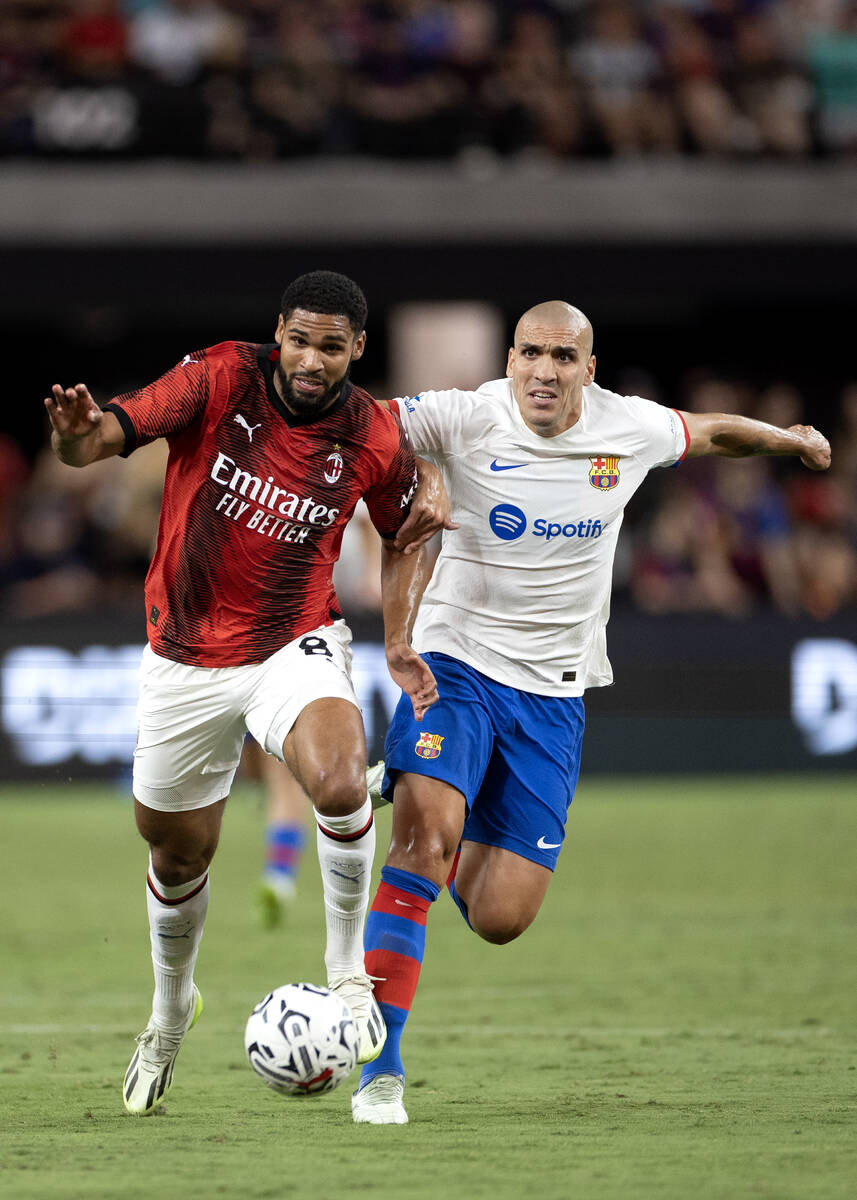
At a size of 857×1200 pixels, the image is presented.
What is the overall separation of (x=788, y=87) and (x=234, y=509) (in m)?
13.7

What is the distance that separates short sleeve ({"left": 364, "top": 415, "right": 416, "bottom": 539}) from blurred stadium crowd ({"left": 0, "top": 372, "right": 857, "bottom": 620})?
8.68m

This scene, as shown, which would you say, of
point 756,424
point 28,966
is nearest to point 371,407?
point 756,424

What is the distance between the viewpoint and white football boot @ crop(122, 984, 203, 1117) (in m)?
5.53

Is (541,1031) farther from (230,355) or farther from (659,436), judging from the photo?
(230,355)

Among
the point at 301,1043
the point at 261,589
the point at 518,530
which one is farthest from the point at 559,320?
the point at 301,1043

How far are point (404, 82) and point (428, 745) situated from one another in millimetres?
12976

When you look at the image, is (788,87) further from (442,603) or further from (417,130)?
(442,603)

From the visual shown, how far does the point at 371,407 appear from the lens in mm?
5676

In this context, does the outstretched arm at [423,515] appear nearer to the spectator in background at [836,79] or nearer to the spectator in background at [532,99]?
the spectator in background at [532,99]

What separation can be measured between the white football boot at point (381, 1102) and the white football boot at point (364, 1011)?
0.10m

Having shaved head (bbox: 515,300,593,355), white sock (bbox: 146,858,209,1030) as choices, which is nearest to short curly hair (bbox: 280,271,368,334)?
shaved head (bbox: 515,300,593,355)

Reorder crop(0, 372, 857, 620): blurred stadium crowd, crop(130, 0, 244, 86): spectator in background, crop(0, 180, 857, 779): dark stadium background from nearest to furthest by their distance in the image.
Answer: crop(0, 180, 857, 779): dark stadium background → crop(0, 372, 857, 620): blurred stadium crowd → crop(130, 0, 244, 86): spectator in background

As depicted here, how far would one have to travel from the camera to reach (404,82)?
17.5 meters

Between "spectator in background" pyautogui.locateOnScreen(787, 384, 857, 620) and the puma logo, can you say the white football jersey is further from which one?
"spectator in background" pyautogui.locateOnScreen(787, 384, 857, 620)
